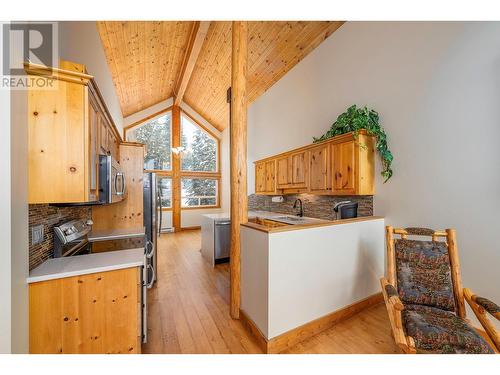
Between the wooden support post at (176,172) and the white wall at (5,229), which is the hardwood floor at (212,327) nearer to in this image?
the white wall at (5,229)

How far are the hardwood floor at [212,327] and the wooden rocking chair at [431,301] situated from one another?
0.50m

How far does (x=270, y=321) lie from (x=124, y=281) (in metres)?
1.17

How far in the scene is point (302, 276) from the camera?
185 centimetres

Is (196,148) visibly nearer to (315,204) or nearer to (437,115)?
(315,204)

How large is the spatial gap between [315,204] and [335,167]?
3.40 ft

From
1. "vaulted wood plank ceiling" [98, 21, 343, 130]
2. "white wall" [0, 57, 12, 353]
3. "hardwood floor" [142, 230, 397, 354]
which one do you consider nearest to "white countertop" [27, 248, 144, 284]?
"white wall" [0, 57, 12, 353]

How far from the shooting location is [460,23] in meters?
1.97

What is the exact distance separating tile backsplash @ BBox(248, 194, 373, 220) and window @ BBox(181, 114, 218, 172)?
2999 millimetres

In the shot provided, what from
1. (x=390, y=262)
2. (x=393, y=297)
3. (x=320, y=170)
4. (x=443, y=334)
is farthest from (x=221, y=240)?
(x=443, y=334)

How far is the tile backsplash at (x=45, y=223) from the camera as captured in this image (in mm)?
1437

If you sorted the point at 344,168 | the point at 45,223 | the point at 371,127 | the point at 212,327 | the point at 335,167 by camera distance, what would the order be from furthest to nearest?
the point at 335,167
the point at 344,168
the point at 371,127
the point at 212,327
the point at 45,223

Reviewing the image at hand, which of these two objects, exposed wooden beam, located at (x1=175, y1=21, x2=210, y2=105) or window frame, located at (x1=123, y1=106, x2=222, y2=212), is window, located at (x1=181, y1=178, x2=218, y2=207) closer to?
window frame, located at (x1=123, y1=106, x2=222, y2=212)
